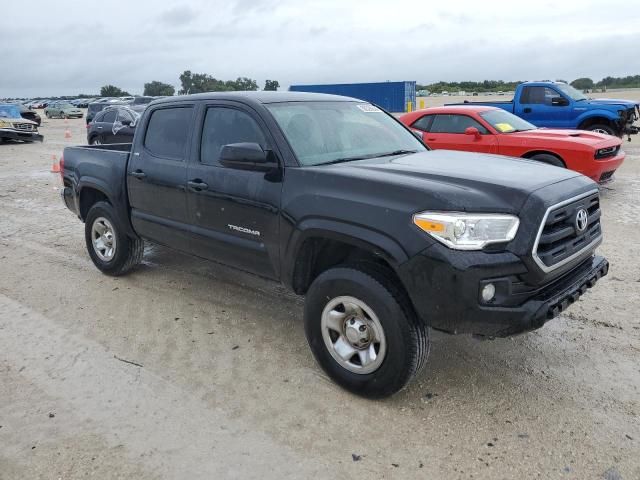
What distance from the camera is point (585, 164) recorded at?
28.4ft

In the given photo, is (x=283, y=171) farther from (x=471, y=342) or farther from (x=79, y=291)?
(x=79, y=291)

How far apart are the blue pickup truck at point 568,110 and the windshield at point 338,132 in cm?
900

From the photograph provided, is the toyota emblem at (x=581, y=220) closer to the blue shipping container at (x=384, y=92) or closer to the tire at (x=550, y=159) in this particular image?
the tire at (x=550, y=159)

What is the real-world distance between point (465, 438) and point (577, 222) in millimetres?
1429

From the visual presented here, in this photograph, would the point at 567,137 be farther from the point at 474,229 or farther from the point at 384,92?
the point at 384,92

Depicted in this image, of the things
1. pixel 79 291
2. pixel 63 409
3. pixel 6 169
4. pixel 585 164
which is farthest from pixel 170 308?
pixel 6 169

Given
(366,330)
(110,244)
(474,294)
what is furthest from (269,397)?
(110,244)

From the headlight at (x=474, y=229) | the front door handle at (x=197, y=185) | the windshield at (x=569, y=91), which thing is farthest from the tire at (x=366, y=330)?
the windshield at (x=569, y=91)

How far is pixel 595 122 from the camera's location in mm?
12867

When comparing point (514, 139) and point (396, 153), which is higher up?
point (396, 153)

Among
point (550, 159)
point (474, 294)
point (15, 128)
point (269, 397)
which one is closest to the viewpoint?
point (474, 294)

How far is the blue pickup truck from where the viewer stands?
1270 cm

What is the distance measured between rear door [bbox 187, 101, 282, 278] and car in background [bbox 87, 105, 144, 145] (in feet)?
40.3

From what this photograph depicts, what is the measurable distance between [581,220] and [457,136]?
668cm
